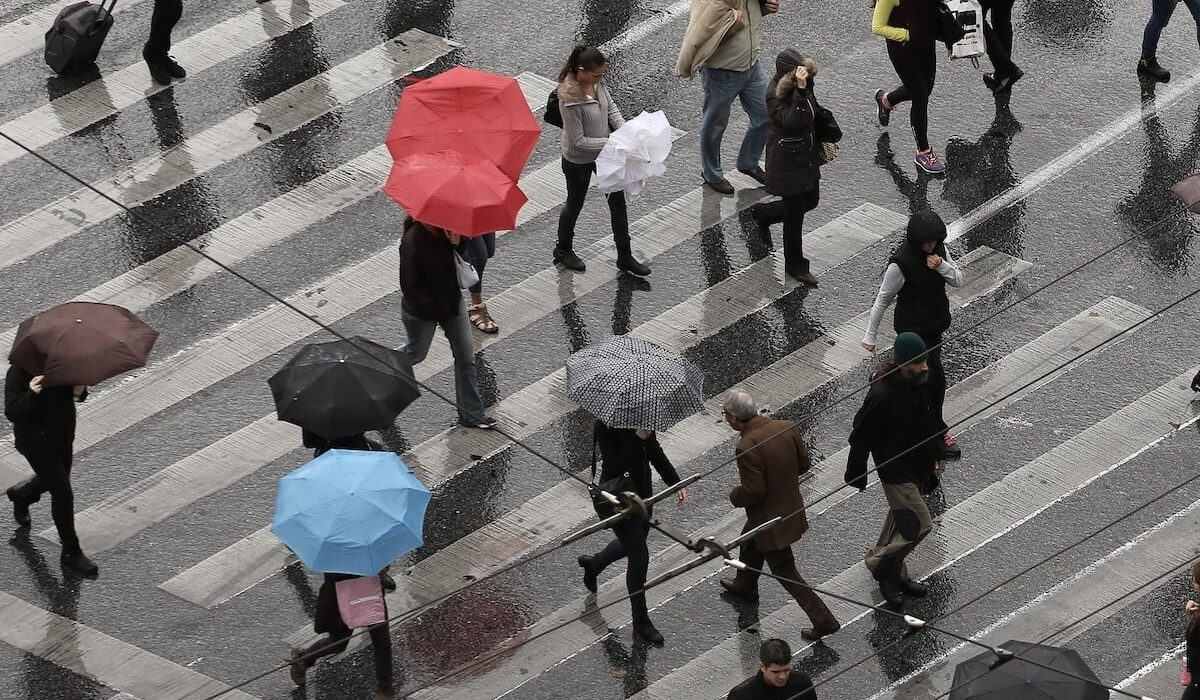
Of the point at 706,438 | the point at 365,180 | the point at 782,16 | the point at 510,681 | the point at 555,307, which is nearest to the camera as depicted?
the point at 510,681

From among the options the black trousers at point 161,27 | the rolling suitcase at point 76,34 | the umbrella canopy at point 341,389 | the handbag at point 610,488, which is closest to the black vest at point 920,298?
the handbag at point 610,488

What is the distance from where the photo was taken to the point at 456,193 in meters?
11.2

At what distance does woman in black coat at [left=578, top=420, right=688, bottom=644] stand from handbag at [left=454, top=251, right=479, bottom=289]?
1.77 metres

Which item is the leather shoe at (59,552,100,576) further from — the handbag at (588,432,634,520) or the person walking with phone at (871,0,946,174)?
the person walking with phone at (871,0,946,174)

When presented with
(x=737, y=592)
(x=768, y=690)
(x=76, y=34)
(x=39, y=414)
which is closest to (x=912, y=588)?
(x=737, y=592)

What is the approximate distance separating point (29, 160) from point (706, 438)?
5604 millimetres

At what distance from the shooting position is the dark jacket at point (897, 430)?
1041 centimetres

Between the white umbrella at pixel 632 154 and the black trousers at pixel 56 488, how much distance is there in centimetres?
399

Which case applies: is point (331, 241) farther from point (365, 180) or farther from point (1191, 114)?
point (1191, 114)

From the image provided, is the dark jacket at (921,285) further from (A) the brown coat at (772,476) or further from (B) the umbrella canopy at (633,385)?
(A) the brown coat at (772,476)

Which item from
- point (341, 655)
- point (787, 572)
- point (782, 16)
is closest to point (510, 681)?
point (341, 655)

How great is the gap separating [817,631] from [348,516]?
271 cm

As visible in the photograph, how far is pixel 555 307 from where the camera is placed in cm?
1319

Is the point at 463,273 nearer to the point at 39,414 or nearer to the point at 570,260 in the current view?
the point at 570,260
